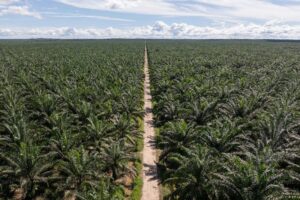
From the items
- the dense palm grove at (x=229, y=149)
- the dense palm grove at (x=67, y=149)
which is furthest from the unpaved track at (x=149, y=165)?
the dense palm grove at (x=67, y=149)

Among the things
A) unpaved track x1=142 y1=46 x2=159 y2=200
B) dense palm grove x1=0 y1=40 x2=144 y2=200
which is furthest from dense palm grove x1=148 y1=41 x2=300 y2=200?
dense palm grove x1=0 y1=40 x2=144 y2=200

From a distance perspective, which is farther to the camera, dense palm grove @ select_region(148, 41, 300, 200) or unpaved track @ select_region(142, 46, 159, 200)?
unpaved track @ select_region(142, 46, 159, 200)

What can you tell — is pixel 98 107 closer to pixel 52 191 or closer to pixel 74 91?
pixel 74 91

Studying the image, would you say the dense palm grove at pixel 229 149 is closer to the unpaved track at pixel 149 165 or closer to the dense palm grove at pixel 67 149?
the unpaved track at pixel 149 165

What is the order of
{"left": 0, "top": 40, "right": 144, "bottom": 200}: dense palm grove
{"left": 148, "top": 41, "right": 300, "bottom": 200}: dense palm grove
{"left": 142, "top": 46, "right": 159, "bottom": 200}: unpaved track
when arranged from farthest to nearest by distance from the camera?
{"left": 142, "top": 46, "right": 159, "bottom": 200}: unpaved track < {"left": 0, "top": 40, "right": 144, "bottom": 200}: dense palm grove < {"left": 148, "top": 41, "right": 300, "bottom": 200}: dense palm grove

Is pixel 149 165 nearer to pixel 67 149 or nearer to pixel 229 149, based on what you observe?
pixel 229 149

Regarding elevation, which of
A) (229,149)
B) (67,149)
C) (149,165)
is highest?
(67,149)

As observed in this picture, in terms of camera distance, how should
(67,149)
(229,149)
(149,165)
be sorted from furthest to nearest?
(149,165)
(229,149)
(67,149)

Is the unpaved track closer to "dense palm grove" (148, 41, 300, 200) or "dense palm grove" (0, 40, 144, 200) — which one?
"dense palm grove" (148, 41, 300, 200)

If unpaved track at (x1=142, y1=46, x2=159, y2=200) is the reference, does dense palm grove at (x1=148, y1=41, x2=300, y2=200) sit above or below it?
above

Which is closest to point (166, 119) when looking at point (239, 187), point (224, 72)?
point (239, 187)

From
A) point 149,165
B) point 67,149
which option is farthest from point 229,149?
point 67,149
